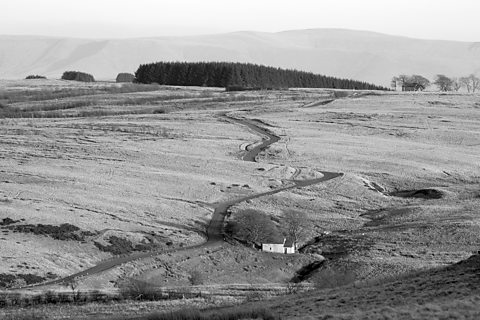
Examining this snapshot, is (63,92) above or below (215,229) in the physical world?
above

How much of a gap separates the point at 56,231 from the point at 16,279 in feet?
27.2

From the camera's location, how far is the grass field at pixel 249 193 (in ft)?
142

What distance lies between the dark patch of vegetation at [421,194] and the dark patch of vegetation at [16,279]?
98.2 feet

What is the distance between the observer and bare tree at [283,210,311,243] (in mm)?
51625

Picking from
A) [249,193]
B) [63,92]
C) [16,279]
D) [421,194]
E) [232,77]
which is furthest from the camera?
[232,77]

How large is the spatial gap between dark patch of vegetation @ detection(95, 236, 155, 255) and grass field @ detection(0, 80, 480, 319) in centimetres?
11

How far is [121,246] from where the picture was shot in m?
48.0

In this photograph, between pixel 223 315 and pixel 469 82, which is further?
pixel 469 82

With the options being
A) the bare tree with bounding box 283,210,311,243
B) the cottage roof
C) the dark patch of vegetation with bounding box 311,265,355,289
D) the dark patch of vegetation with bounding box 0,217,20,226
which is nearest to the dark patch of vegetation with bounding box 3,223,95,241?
the dark patch of vegetation with bounding box 0,217,20,226

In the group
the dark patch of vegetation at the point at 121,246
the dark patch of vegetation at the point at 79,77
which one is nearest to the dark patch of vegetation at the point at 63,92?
the dark patch of vegetation at the point at 79,77

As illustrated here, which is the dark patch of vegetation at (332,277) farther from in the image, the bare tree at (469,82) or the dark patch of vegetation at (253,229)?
the bare tree at (469,82)

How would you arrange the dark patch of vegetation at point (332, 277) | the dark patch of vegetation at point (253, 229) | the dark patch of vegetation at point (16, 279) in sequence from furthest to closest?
the dark patch of vegetation at point (253, 229)
the dark patch of vegetation at point (332, 277)
the dark patch of vegetation at point (16, 279)

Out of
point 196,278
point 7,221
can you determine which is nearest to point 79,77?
point 7,221

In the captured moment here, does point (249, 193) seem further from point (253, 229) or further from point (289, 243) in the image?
point (289, 243)
